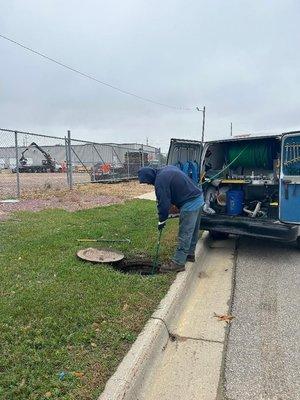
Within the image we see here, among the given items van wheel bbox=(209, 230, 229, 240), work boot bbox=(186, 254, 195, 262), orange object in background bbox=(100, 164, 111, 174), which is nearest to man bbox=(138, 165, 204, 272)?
work boot bbox=(186, 254, 195, 262)

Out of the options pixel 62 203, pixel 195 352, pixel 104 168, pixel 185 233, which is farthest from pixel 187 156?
pixel 104 168

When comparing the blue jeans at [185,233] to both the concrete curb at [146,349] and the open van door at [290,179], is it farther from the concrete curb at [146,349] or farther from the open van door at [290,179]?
the open van door at [290,179]

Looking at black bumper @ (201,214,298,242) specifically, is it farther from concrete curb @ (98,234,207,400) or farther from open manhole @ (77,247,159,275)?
concrete curb @ (98,234,207,400)

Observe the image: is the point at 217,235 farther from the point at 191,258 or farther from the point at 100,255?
the point at 100,255

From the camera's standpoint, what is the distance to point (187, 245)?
17.8 ft

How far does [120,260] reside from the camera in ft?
18.5

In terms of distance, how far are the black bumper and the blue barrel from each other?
0.51 metres

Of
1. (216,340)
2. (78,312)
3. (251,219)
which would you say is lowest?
(216,340)

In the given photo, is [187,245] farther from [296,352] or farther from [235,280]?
[296,352]

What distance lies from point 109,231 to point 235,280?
9.44ft

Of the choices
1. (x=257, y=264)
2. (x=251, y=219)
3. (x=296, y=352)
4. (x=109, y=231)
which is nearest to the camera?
(x=296, y=352)

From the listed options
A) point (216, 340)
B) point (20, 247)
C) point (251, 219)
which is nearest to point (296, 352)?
point (216, 340)

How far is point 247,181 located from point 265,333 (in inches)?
153

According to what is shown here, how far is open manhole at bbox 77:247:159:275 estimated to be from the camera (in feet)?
18.2
